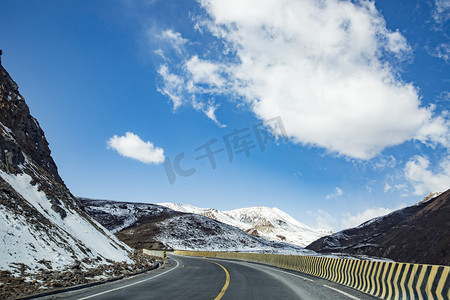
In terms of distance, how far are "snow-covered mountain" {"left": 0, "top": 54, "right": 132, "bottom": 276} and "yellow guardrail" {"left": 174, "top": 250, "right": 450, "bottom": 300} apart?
42.1 feet

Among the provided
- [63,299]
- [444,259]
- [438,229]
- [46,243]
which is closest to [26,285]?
[63,299]

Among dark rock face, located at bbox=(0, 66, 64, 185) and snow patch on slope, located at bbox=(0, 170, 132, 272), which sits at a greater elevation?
dark rock face, located at bbox=(0, 66, 64, 185)

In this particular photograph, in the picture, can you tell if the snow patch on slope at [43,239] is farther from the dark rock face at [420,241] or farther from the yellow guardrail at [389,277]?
the dark rock face at [420,241]

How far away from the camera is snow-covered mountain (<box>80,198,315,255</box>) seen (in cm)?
9831

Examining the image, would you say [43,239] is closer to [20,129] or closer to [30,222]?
[30,222]

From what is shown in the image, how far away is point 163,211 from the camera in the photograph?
146 meters

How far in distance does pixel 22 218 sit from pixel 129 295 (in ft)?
32.7

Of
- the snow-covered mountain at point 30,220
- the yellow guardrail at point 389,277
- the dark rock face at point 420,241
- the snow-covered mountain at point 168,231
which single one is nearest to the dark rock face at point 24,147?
the snow-covered mountain at point 30,220

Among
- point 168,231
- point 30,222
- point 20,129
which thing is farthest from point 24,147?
point 168,231

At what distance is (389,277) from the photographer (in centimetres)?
970

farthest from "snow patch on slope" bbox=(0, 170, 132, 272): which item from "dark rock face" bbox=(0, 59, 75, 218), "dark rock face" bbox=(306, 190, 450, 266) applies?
"dark rock face" bbox=(306, 190, 450, 266)

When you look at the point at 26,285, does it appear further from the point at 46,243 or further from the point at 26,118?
the point at 26,118

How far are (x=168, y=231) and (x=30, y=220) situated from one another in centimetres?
9576

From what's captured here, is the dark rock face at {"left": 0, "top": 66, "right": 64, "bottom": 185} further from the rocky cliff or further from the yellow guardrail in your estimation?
the yellow guardrail
